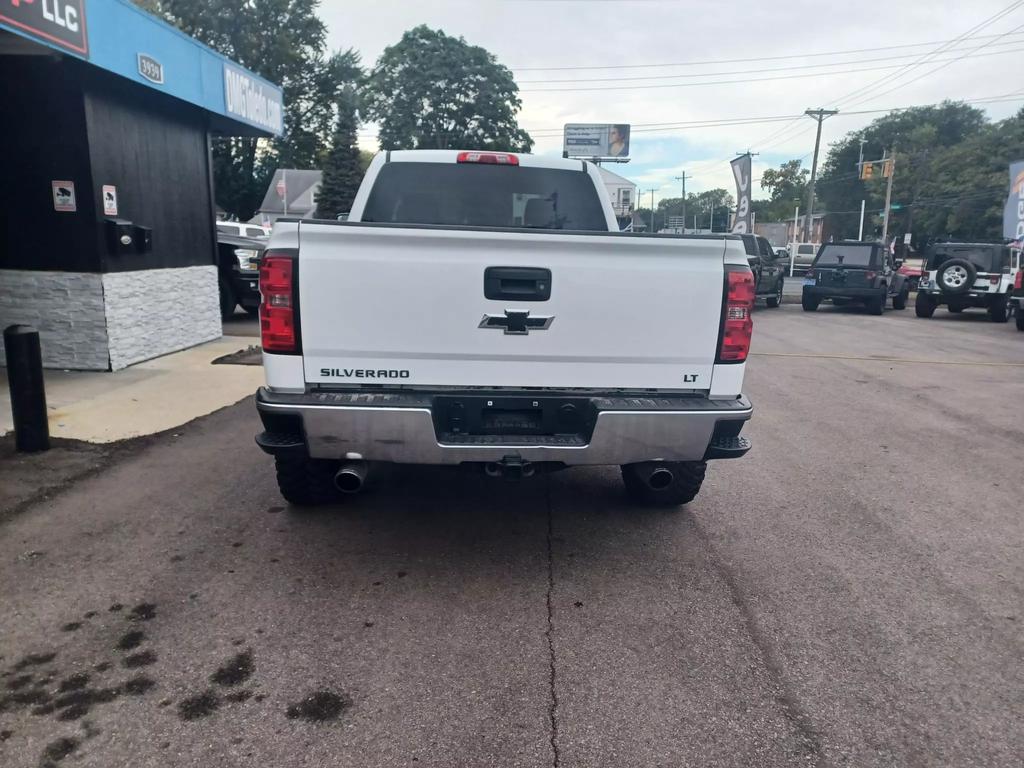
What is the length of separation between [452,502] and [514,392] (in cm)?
150

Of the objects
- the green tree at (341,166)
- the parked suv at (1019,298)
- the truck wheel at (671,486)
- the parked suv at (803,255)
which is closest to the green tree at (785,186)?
the parked suv at (803,255)

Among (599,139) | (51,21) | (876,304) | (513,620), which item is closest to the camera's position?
(513,620)

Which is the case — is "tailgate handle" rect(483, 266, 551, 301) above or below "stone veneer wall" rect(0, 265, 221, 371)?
above

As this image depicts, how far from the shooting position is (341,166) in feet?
135

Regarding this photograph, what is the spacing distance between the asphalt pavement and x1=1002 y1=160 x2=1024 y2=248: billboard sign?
60.8 feet

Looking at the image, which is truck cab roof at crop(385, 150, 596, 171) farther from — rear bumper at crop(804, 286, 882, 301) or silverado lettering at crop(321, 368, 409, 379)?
rear bumper at crop(804, 286, 882, 301)

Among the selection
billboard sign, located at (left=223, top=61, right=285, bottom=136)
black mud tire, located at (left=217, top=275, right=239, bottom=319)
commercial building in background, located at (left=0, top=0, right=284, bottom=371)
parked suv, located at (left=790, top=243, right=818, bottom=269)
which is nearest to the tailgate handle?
commercial building in background, located at (left=0, top=0, right=284, bottom=371)

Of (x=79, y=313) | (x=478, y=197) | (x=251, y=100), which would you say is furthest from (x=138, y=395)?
(x=251, y=100)

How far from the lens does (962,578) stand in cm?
405

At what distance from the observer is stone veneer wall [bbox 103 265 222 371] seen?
8758 mm

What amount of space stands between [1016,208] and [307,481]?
2301 centimetres

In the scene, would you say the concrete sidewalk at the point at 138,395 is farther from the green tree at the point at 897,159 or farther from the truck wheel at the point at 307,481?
the green tree at the point at 897,159

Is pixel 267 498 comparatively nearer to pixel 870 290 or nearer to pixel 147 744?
pixel 147 744

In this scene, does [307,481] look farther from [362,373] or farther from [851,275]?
[851,275]
